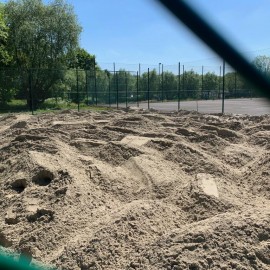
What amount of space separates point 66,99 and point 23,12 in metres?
5.74

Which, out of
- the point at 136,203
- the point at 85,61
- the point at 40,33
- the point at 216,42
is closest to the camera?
the point at 216,42

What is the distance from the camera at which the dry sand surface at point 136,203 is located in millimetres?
3041

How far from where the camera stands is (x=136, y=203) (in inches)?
161

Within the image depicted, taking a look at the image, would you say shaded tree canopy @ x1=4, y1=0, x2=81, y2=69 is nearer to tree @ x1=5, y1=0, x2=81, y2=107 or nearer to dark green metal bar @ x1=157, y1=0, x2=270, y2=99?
tree @ x1=5, y1=0, x2=81, y2=107

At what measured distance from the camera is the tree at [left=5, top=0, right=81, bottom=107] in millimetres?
25938

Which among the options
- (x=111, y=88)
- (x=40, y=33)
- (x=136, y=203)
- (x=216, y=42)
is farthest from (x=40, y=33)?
(x=216, y=42)

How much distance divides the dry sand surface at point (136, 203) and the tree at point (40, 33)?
19533mm

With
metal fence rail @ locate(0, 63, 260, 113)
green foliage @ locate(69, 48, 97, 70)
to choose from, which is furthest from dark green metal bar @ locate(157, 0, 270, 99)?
green foliage @ locate(69, 48, 97, 70)

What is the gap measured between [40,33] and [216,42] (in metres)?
25.9

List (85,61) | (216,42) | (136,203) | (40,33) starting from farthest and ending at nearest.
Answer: (85,61), (40,33), (136,203), (216,42)

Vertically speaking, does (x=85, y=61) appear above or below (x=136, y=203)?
above

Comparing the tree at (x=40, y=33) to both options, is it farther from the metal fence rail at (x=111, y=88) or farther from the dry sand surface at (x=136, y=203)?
the dry sand surface at (x=136, y=203)

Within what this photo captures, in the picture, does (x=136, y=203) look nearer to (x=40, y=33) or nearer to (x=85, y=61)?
(x=40, y=33)

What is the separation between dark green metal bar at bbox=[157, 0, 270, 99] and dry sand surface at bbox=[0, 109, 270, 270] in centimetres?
155
